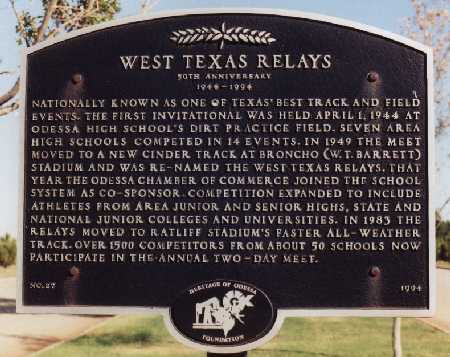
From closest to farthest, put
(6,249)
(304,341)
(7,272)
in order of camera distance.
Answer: (304,341) → (7,272) → (6,249)

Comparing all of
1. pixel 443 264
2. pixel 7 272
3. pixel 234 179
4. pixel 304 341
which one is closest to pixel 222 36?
pixel 234 179

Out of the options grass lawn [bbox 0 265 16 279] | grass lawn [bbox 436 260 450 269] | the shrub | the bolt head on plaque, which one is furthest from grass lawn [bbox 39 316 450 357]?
the shrub

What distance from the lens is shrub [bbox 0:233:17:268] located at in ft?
90.6

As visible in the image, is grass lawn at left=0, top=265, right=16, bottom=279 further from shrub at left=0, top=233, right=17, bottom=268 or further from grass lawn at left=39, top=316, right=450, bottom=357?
grass lawn at left=39, top=316, right=450, bottom=357

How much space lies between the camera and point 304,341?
11.3 m

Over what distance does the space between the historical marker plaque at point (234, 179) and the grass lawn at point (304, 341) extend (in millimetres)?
5046

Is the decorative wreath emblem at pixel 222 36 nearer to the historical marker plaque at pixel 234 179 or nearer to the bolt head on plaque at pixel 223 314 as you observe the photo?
the historical marker plaque at pixel 234 179

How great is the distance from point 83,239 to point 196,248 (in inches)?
37.6

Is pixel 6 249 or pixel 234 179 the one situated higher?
pixel 234 179

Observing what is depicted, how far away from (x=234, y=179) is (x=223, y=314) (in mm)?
1111

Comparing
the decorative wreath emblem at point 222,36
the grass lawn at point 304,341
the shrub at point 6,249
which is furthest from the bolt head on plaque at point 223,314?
the shrub at point 6,249

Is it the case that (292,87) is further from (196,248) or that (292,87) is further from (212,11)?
(196,248)

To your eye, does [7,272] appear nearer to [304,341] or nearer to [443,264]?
[443,264]

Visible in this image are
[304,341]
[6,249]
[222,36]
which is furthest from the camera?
[6,249]
